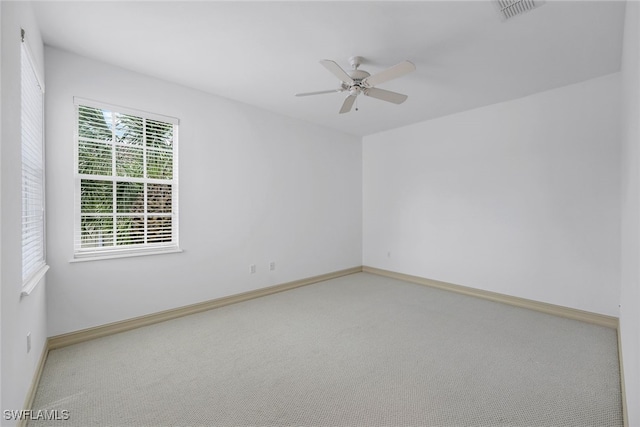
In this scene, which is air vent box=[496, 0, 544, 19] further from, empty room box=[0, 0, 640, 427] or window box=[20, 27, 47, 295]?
window box=[20, 27, 47, 295]

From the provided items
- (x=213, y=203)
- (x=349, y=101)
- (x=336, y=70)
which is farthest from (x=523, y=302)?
(x=213, y=203)

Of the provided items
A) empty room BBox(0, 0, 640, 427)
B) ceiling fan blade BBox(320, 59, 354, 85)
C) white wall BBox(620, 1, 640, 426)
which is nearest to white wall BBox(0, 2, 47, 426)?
empty room BBox(0, 0, 640, 427)

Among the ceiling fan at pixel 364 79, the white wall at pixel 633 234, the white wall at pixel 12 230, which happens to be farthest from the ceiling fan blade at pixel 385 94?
the white wall at pixel 12 230

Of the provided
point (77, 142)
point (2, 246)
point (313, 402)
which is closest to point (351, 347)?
point (313, 402)

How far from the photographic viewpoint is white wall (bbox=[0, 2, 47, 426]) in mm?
1439

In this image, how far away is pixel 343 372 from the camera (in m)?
2.31

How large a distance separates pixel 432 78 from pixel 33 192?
378 centimetres

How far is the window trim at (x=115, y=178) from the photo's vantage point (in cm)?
285

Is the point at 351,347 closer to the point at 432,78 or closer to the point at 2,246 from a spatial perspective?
the point at 2,246

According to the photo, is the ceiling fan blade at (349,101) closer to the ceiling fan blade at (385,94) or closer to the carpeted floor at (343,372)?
the ceiling fan blade at (385,94)

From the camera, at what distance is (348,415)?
1835 mm

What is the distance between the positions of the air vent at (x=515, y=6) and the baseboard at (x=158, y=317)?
397cm

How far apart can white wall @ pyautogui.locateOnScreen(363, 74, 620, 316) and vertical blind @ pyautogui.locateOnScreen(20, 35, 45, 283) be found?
15.2ft

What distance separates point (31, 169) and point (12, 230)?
911 mm
